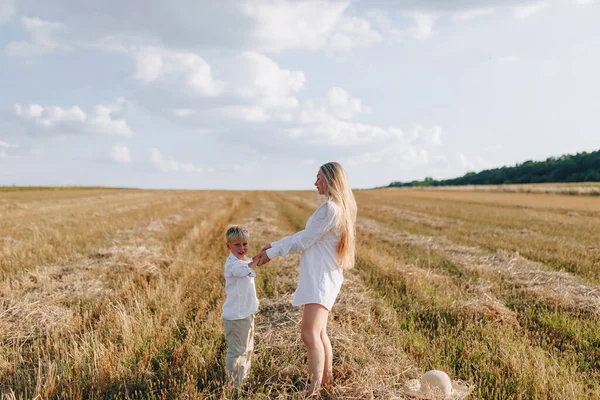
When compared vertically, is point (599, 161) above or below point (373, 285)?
above

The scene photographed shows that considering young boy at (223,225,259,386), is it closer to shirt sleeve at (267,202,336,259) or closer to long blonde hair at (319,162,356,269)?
shirt sleeve at (267,202,336,259)

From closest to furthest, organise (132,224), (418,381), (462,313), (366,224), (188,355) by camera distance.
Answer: (418,381) → (188,355) → (462,313) → (132,224) → (366,224)

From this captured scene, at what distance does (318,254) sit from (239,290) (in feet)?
2.79

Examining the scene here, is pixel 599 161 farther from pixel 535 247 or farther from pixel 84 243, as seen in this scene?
pixel 84 243

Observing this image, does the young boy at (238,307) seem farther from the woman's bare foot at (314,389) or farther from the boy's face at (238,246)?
Answer: the woman's bare foot at (314,389)

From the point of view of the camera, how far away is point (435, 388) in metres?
3.41

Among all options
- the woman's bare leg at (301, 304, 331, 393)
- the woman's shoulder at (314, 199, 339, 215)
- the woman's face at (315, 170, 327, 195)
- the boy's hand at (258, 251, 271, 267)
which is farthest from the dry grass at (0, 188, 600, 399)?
the woman's face at (315, 170, 327, 195)

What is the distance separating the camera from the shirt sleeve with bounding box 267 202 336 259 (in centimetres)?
343

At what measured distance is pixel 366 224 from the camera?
16.7 metres

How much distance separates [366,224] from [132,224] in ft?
31.1

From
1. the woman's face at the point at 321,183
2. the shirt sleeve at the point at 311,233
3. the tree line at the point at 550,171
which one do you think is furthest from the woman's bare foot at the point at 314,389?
the tree line at the point at 550,171

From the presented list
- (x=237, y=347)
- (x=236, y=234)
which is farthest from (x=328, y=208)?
(x=237, y=347)

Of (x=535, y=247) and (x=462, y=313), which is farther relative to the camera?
(x=535, y=247)

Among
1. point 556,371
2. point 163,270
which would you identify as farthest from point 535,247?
point 163,270
